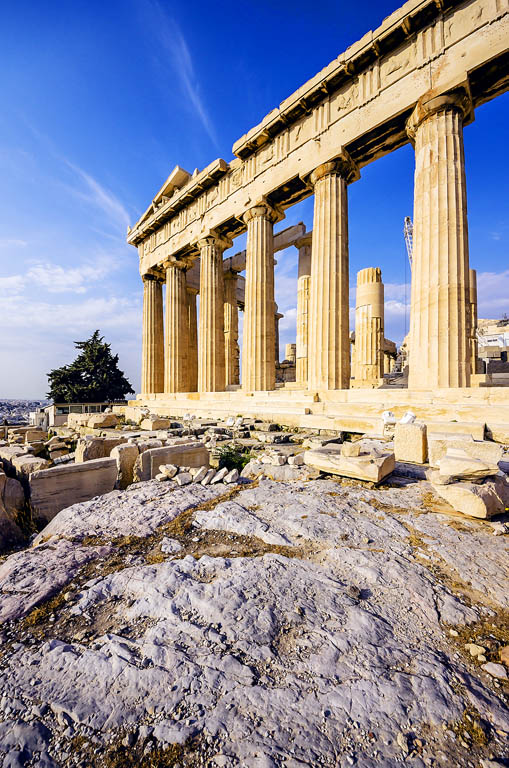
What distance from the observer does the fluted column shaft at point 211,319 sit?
47.5 ft

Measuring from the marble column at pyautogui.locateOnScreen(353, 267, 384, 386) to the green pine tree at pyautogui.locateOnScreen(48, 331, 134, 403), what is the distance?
68.5ft

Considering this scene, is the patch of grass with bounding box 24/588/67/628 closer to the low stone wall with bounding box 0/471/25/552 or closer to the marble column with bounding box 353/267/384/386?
the low stone wall with bounding box 0/471/25/552

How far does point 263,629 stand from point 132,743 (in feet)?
2.34

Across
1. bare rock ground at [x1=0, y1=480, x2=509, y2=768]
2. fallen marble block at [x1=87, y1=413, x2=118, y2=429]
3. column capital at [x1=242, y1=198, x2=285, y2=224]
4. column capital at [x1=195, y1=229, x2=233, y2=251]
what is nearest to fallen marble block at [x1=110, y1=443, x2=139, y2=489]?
bare rock ground at [x1=0, y1=480, x2=509, y2=768]

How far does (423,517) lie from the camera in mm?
2984

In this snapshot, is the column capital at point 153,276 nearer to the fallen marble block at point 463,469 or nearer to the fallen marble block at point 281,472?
the fallen marble block at point 281,472

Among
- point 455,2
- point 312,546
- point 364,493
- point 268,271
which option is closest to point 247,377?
point 268,271

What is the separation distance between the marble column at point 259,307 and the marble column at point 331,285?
2.35m

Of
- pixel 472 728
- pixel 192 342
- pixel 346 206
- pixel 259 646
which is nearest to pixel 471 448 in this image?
pixel 472 728

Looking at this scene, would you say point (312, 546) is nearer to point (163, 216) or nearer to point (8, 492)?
point (8, 492)

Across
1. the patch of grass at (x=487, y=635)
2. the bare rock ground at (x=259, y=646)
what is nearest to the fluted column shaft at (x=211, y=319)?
the bare rock ground at (x=259, y=646)

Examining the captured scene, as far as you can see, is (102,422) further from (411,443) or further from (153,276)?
(153,276)

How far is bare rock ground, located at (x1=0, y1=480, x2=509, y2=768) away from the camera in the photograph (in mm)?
1135

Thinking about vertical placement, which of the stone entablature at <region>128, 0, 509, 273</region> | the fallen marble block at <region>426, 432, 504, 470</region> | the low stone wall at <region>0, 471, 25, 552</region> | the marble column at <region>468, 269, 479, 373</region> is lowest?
the low stone wall at <region>0, 471, 25, 552</region>
